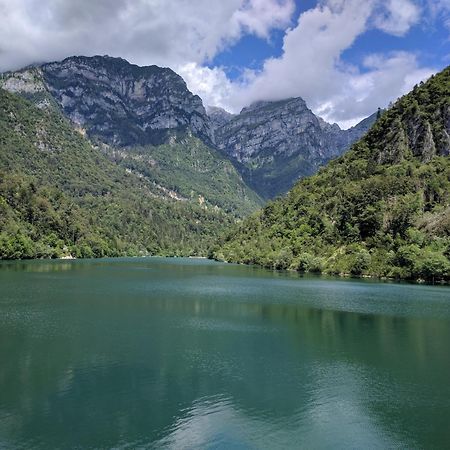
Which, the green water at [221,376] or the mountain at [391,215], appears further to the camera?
the mountain at [391,215]

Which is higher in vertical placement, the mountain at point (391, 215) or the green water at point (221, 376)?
the mountain at point (391, 215)

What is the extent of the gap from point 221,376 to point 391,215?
12144cm

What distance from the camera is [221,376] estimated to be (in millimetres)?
38062

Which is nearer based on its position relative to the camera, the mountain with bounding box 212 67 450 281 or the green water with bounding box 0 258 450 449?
the green water with bounding box 0 258 450 449

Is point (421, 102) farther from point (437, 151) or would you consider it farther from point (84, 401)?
point (84, 401)

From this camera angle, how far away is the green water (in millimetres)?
27672

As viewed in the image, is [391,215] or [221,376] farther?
[391,215]

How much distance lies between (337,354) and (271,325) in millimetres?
14464

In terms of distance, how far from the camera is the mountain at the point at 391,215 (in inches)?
5094

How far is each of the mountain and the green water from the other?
58946 millimetres

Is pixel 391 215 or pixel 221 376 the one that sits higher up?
pixel 391 215

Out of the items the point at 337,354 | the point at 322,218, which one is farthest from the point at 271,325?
the point at 322,218

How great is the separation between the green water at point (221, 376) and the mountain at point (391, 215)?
2321 inches

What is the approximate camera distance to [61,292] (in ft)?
281
